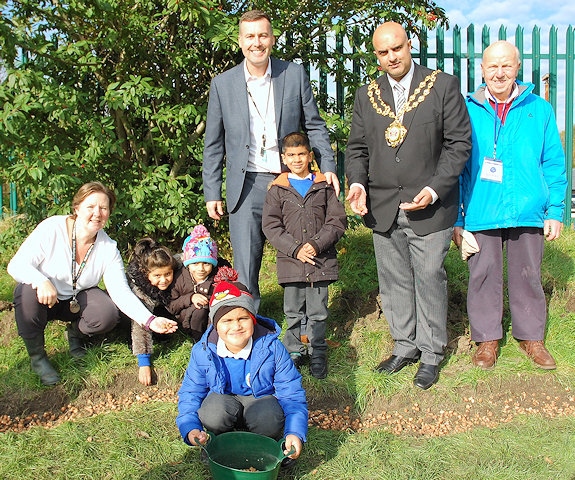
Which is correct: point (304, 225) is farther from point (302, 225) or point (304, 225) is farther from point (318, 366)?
point (318, 366)

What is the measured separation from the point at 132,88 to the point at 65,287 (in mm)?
1475

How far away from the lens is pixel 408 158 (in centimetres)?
367

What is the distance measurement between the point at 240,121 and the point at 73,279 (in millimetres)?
1523

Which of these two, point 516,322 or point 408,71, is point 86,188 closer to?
point 408,71

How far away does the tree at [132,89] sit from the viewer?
14.3ft

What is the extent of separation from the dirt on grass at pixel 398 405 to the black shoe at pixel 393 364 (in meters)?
0.21

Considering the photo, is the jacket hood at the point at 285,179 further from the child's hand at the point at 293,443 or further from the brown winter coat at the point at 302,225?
the child's hand at the point at 293,443

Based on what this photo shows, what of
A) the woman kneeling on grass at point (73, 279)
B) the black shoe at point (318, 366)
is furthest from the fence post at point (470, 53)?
the woman kneeling on grass at point (73, 279)

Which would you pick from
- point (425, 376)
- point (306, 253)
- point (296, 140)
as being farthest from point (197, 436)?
point (296, 140)

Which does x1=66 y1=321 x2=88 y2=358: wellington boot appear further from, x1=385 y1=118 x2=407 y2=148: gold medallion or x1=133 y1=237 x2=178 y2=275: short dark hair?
x1=385 y1=118 x2=407 y2=148: gold medallion

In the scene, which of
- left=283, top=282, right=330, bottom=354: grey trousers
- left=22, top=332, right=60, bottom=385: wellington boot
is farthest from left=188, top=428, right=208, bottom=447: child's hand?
left=22, top=332, right=60, bottom=385: wellington boot

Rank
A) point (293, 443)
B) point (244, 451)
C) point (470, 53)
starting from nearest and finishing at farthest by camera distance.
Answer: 1. point (293, 443)
2. point (244, 451)
3. point (470, 53)

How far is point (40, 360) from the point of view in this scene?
402cm

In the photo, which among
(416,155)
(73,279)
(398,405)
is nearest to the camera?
(416,155)
